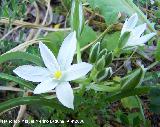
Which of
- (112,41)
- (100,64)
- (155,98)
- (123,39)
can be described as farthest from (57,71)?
(112,41)

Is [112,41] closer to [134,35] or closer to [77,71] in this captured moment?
[134,35]

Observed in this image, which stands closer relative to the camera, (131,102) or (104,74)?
(104,74)

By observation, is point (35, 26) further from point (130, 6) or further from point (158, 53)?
point (158, 53)

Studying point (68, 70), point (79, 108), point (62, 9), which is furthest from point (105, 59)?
point (62, 9)

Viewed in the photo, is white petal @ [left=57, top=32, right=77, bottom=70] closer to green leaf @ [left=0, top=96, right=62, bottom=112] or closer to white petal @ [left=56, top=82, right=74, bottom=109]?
white petal @ [left=56, top=82, right=74, bottom=109]

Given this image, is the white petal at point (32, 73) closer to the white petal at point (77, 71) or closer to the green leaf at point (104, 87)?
the white petal at point (77, 71)

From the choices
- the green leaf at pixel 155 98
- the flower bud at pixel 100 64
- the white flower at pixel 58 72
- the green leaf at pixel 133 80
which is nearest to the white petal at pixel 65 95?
the white flower at pixel 58 72

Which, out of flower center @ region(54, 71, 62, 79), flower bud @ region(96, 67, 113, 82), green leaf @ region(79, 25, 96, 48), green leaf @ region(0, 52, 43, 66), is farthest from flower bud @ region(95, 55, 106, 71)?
green leaf @ region(79, 25, 96, 48)
